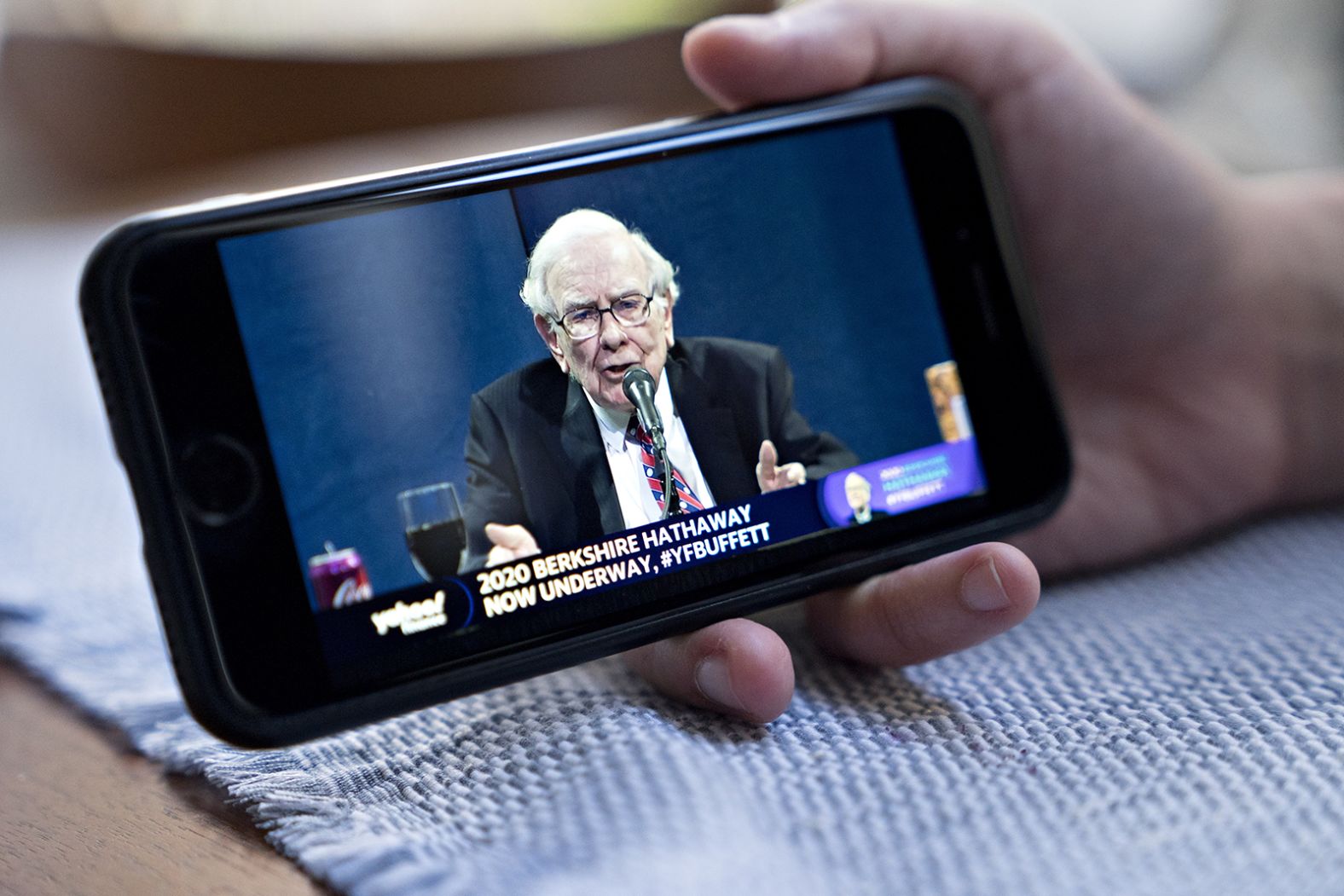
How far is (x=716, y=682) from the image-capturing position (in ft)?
1.17

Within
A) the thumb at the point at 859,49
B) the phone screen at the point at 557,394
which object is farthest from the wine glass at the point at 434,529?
the thumb at the point at 859,49

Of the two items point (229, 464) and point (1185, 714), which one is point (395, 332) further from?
point (1185, 714)

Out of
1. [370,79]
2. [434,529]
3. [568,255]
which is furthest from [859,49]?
[370,79]

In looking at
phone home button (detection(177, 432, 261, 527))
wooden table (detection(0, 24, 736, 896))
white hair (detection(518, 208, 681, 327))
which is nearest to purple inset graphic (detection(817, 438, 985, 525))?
white hair (detection(518, 208, 681, 327))

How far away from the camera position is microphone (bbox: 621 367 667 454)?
390 mm

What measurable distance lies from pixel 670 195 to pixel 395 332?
0.12 meters

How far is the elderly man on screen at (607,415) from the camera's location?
38cm

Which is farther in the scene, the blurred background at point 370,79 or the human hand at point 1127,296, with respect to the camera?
the blurred background at point 370,79

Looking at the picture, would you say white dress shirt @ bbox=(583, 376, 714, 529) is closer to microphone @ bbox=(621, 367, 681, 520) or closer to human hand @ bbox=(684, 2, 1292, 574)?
microphone @ bbox=(621, 367, 681, 520)

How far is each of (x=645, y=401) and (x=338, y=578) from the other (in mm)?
126

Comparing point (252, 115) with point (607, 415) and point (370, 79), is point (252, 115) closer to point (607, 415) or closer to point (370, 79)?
point (370, 79)

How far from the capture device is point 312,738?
0.35 meters

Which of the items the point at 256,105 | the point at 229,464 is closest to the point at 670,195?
the point at 229,464

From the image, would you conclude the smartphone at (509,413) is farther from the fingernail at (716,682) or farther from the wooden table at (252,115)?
the wooden table at (252,115)
